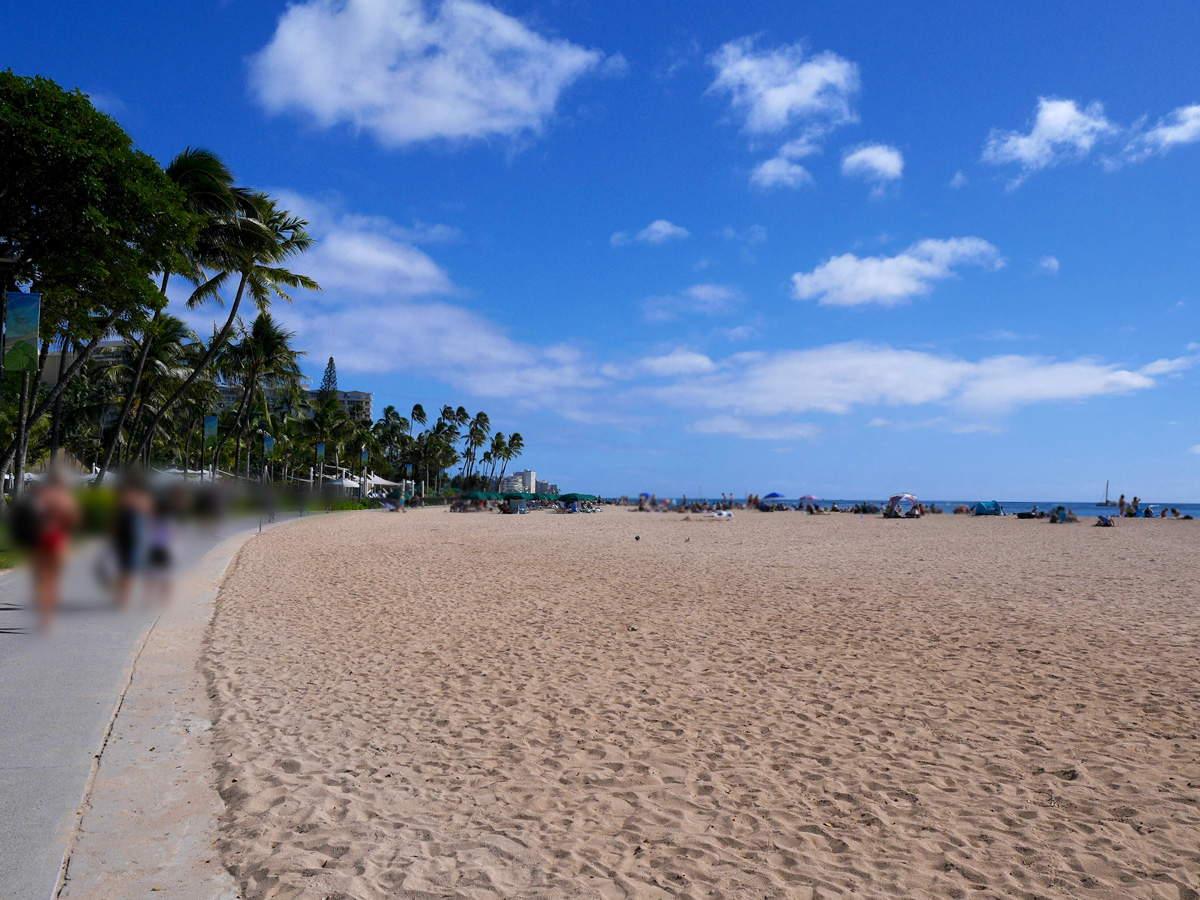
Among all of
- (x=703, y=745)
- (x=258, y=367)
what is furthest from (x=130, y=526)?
(x=703, y=745)

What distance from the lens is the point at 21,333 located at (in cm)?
203

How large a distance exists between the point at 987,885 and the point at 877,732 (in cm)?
359

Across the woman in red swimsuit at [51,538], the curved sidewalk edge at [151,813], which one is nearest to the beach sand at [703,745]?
the curved sidewalk edge at [151,813]

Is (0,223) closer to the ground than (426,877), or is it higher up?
higher up

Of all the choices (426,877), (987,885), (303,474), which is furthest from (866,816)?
(303,474)

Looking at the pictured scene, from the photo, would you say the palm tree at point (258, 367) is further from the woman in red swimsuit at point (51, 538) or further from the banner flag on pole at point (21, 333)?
the woman in red swimsuit at point (51, 538)

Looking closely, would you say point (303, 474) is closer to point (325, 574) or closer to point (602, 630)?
point (602, 630)

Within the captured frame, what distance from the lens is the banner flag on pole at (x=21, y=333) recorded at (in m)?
2.03

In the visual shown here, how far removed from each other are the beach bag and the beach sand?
293 cm

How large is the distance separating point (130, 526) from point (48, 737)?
9.41m

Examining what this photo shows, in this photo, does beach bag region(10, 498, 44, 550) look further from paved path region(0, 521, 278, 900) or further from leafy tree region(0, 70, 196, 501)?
paved path region(0, 521, 278, 900)

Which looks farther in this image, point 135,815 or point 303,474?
point 135,815

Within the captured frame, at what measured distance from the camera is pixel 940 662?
46.4 feet

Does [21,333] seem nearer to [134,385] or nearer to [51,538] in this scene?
[134,385]
